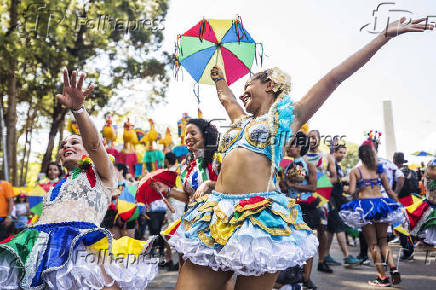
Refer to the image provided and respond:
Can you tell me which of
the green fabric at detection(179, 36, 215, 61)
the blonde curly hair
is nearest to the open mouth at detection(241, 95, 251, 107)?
the blonde curly hair

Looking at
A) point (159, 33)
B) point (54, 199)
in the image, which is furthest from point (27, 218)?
point (159, 33)

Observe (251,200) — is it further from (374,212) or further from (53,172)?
(53,172)

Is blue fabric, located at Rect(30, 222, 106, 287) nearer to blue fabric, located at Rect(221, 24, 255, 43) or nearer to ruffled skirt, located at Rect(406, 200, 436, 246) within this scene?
blue fabric, located at Rect(221, 24, 255, 43)

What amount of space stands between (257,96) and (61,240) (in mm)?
1598

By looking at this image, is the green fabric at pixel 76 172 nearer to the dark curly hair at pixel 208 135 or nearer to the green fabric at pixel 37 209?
the dark curly hair at pixel 208 135

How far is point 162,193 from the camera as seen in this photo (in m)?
4.09

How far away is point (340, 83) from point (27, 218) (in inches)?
383

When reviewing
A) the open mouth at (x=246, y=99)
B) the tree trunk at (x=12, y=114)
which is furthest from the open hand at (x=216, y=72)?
the tree trunk at (x=12, y=114)

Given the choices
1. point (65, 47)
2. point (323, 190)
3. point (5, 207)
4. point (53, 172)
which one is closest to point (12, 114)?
point (65, 47)

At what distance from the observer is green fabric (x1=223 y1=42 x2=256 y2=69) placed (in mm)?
3938

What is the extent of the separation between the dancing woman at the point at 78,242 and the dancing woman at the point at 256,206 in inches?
21.8

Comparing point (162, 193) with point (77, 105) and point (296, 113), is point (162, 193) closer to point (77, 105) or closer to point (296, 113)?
point (77, 105)

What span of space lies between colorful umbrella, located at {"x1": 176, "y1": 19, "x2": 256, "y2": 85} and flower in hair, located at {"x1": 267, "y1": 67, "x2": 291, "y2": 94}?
1.12 meters

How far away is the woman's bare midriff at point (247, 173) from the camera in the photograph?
2625 mm
